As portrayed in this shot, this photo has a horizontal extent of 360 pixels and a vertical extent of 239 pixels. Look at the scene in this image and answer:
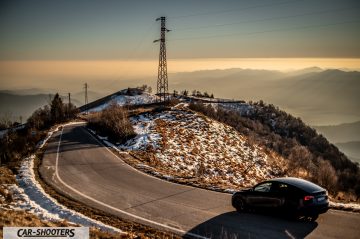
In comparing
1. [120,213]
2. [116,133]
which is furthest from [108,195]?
[116,133]

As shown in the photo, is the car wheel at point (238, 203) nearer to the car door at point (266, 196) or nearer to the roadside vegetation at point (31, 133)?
the car door at point (266, 196)

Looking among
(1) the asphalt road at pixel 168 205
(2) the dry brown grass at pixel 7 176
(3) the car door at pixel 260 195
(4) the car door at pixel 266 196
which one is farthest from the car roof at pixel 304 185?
(2) the dry brown grass at pixel 7 176

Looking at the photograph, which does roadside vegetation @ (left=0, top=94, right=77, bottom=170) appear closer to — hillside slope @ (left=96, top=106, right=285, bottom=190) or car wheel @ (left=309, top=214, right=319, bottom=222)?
hillside slope @ (left=96, top=106, right=285, bottom=190)

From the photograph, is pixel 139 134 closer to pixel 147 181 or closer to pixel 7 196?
pixel 147 181

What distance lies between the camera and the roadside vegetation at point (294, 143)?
41444mm

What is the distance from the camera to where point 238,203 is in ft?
47.8

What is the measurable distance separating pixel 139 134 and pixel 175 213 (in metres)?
21.9

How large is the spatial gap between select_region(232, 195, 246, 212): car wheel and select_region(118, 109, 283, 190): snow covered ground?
6.11m

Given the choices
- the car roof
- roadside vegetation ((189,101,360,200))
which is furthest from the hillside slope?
the car roof

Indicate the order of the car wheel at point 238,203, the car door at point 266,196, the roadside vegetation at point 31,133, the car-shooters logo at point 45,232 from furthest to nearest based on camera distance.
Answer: the roadside vegetation at point 31,133 → the car wheel at point 238,203 → the car door at point 266,196 → the car-shooters logo at point 45,232

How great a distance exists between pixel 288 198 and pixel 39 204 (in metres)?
11.3

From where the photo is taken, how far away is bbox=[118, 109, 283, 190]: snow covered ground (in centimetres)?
2778

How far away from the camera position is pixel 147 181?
20344mm

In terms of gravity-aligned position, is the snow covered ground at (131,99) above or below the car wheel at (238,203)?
above
